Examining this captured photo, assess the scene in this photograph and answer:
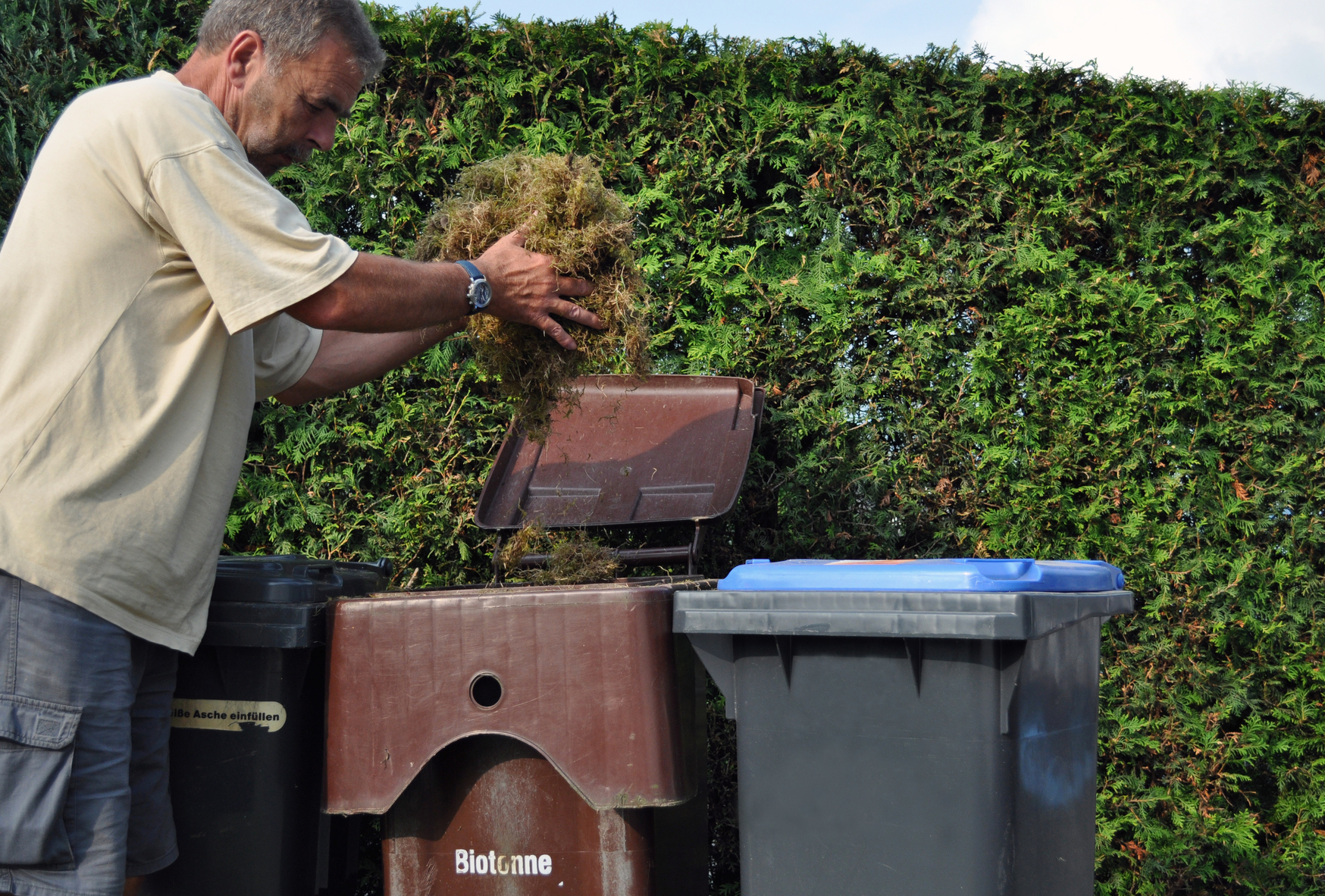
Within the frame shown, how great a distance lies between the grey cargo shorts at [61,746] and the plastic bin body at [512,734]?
0.44 meters

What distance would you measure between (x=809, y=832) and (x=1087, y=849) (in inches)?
31.4

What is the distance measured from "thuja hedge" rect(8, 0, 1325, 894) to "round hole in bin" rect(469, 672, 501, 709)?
1.44 m

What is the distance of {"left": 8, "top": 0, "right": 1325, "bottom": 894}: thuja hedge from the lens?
3.59 meters

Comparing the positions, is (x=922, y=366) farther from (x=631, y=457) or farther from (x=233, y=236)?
(x=233, y=236)

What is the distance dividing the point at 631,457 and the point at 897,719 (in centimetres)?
152

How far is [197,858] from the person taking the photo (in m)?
2.32

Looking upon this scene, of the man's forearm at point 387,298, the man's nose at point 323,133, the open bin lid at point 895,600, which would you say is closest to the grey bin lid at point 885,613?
the open bin lid at point 895,600

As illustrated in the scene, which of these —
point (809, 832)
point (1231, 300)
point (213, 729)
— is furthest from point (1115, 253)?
point (213, 729)

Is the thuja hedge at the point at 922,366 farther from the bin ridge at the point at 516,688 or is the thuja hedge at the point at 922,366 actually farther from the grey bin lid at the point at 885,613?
the grey bin lid at the point at 885,613

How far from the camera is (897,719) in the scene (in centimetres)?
199

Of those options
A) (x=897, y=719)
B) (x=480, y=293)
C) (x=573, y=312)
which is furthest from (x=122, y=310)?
(x=897, y=719)

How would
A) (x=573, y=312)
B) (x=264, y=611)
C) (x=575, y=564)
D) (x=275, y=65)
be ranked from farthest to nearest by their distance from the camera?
1. (x=575, y=564)
2. (x=573, y=312)
3. (x=264, y=611)
4. (x=275, y=65)

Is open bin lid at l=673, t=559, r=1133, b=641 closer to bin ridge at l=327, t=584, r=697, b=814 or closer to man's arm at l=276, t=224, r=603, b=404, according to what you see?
bin ridge at l=327, t=584, r=697, b=814

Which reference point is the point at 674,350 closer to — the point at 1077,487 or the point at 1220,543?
the point at 1077,487
